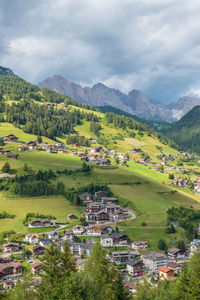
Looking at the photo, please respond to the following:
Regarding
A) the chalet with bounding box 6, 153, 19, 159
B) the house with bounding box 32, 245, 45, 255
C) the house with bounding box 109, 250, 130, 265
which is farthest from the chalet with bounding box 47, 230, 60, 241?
the chalet with bounding box 6, 153, 19, 159

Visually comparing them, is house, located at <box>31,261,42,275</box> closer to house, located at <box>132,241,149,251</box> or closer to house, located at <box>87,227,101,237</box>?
house, located at <box>87,227,101,237</box>

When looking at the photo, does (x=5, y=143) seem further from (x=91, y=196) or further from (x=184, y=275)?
(x=184, y=275)

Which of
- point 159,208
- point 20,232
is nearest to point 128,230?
point 159,208

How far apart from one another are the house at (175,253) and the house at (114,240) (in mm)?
13775

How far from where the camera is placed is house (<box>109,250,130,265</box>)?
262 ft

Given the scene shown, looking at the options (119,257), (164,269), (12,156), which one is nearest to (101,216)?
(119,257)

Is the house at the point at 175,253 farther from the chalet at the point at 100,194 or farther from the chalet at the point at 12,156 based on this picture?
the chalet at the point at 12,156

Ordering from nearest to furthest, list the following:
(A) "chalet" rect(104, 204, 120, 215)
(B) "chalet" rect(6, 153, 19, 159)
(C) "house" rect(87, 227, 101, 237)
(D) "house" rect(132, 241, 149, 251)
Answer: (D) "house" rect(132, 241, 149, 251), (C) "house" rect(87, 227, 101, 237), (A) "chalet" rect(104, 204, 120, 215), (B) "chalet" rect(6, 153, 19, 159)

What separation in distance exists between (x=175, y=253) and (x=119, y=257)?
1724 centimetres

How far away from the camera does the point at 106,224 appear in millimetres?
106438

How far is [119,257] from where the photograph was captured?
265 ft

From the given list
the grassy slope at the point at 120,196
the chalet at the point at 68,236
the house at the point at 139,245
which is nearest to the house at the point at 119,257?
the house at the point at 139,245

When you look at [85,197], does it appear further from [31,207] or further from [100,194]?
[31,207]

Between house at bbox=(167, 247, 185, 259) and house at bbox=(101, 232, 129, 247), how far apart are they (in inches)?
542
